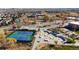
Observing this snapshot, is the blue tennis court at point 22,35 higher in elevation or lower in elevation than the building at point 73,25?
lower

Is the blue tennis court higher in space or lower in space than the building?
lower

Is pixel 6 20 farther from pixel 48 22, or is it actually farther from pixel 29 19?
pixel 48 22
